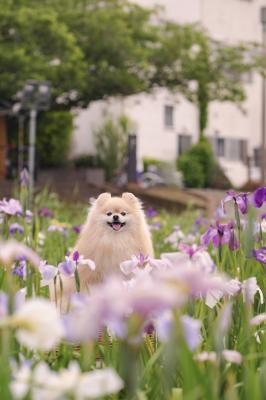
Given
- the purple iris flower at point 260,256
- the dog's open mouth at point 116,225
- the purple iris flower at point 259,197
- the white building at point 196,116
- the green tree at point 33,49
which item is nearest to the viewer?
the purple iris flower at point 260,256

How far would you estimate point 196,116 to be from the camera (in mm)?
41344

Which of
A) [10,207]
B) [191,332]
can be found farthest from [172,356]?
[10,207]

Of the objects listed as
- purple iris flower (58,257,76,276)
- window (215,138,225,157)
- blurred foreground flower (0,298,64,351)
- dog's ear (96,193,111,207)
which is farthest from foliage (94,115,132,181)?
blurred foreground flower (0,298,64,351)

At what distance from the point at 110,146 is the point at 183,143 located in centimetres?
714

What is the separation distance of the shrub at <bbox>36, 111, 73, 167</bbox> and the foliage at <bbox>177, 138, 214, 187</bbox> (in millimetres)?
5558

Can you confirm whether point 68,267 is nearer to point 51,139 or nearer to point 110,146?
point 51,139

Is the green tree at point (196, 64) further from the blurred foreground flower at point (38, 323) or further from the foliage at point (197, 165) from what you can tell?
the blurred foreground flower at point (38, 323)

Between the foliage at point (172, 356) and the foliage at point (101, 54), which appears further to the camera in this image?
the foliage at point (101, 54)

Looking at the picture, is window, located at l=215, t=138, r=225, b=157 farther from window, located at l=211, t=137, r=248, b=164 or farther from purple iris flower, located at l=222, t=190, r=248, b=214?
purple iris flower, located at l=222, t=190, r=248, b=214

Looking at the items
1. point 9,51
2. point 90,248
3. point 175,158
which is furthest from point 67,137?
point 90,248

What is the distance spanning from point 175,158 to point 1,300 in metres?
38.6

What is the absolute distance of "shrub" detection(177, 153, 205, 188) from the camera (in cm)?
3588

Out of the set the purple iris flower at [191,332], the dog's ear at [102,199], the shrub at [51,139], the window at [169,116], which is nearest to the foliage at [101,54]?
the shrub at [51,139]

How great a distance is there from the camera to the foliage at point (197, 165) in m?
36.0
